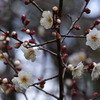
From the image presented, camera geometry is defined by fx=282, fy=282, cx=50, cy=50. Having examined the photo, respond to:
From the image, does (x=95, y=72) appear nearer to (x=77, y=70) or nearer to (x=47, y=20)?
(x=77, y=70)

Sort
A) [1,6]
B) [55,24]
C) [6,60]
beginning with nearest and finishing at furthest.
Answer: [55,24]
[6,60]
[1,6]

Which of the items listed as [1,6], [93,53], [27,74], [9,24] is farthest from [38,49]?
[93,53]

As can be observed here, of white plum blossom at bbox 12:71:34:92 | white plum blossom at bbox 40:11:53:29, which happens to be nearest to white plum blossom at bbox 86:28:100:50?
white plum blossom at bbox 40:11:53:29

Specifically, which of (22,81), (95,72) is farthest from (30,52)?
(95,72)

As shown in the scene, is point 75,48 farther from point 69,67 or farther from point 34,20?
point 69,67

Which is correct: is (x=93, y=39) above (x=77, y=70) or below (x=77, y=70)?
above

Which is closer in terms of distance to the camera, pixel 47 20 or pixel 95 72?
pixel 47 20
